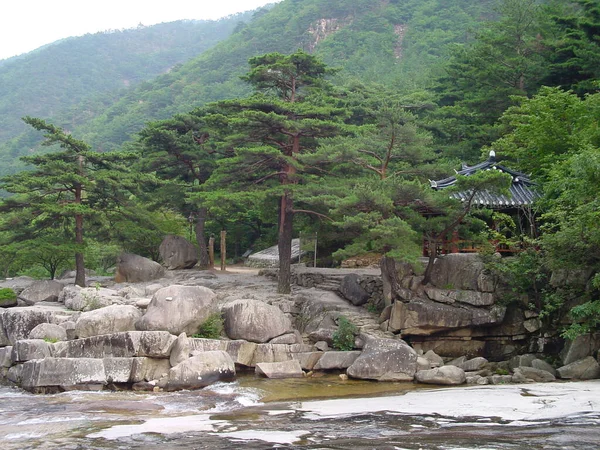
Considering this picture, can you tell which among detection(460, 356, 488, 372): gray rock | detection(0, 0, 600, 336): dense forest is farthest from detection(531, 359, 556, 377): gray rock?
detection(0, 0, 600, 336): dense forest

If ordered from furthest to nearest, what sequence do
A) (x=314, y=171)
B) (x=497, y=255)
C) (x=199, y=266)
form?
(x=199, y=266) < (x=314, y=171) < (x=497, y=255)

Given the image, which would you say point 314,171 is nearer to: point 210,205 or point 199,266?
point 210,205

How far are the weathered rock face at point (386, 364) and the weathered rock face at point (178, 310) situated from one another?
4.62 m

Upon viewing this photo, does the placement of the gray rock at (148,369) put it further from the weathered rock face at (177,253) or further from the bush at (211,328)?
the weathered rock face at (177,253)

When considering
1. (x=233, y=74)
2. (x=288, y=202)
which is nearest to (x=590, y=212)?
(x=288, y=202)

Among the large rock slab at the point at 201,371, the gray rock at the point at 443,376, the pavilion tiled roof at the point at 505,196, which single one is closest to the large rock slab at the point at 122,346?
the large rock slab at the point at 201,371

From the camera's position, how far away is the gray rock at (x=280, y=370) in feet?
58.4

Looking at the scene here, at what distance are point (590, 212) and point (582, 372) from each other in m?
4.22

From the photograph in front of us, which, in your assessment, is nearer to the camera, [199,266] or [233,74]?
[199,266]

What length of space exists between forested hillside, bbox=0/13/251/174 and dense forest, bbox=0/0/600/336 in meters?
39.6

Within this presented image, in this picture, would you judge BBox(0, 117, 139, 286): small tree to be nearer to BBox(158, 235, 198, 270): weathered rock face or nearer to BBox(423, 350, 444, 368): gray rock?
BBox(158, 235, 198, 270): weathered rock face

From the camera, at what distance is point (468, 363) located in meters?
18.5

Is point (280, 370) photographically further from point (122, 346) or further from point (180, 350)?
point (122, 346)

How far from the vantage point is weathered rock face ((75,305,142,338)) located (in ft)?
58.3
